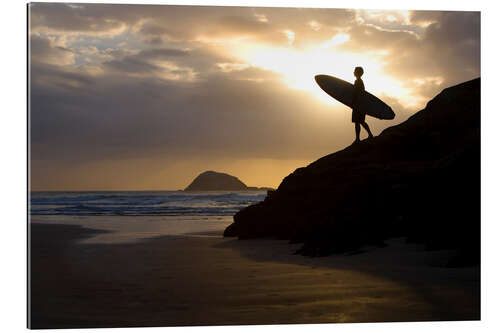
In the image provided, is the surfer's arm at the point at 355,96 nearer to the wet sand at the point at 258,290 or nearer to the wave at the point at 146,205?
the wet sand at the point at 258,290

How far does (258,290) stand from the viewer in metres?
7.28

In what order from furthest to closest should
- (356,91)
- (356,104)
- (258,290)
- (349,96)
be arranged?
1. (356,104)
2. (349,96)
3. (356,91)
4. (258,290)

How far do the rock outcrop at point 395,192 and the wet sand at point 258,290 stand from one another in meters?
0.41

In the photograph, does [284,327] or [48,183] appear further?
[48,183]

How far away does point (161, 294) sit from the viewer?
23.7ft

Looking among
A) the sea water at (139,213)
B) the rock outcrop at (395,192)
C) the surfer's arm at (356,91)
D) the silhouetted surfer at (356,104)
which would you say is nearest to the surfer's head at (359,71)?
the silhouetted surfer at (356,104)

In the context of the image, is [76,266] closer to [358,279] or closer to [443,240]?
[358,279]

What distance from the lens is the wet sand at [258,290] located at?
6.60m

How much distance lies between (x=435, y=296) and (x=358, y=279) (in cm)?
103

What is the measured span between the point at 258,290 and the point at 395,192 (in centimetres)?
364

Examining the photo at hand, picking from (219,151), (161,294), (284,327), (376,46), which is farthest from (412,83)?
(161,294)

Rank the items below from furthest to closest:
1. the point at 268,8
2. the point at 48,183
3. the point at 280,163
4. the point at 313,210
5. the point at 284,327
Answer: the point at 313,210 < the point at 280,163 < the point at 268,8 < the point at 48,183 < the point at 284,327

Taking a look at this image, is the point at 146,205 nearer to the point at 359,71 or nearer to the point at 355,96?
the point at 355,96

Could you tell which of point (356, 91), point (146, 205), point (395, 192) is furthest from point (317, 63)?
point (146, 205)
